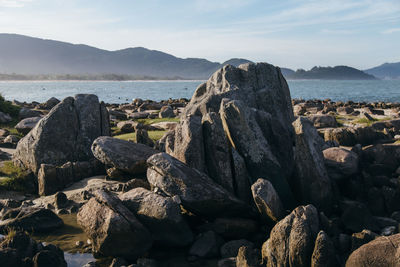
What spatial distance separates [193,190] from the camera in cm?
990

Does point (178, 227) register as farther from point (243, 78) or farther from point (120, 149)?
point (243, 78)

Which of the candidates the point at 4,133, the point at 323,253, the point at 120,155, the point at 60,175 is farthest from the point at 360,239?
the point at 4,133

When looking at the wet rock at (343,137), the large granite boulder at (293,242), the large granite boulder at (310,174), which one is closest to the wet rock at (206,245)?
the large granite boulder at (293,242)

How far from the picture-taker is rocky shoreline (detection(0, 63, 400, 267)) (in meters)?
8.14

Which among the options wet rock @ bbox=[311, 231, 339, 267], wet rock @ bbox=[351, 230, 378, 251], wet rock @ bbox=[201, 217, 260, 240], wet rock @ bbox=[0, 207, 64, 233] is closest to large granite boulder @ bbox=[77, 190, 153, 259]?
wet rock @ bbox=[0, 207, 64, 233]

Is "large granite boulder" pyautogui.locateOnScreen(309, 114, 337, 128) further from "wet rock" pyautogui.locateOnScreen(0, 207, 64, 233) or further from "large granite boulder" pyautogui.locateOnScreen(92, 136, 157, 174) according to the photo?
"wet rock" pyautogui.locateOnScreen(0, 207, 64, 233)

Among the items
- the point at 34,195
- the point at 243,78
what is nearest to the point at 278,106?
the point at 243,78

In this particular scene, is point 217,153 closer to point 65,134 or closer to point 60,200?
point 60,200

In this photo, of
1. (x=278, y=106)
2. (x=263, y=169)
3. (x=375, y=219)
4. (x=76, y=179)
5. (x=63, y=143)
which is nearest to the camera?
(x=375, y=219)

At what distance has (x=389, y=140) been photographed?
680 inches

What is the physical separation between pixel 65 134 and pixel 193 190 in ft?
25.4

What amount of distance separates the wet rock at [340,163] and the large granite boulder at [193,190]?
3.51 metres

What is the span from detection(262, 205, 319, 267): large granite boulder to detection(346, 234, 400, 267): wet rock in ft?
2.81

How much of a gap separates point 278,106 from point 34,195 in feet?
33.0
